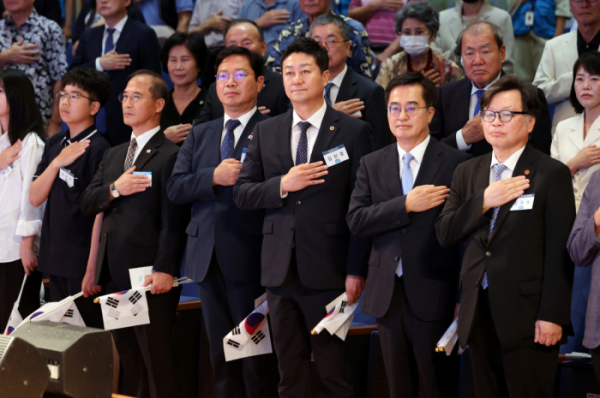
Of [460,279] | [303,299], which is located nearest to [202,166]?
[303,299]

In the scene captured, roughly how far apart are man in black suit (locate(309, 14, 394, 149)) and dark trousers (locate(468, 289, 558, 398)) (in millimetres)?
1520

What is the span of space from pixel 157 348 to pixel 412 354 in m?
1.42

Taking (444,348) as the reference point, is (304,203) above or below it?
above

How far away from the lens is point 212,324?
11.1 feet

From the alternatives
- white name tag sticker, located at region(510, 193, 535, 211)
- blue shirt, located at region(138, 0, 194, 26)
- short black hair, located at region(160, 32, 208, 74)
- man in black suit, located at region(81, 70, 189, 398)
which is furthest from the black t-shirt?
blue shirt, located at region(138, 0, 194, 26)

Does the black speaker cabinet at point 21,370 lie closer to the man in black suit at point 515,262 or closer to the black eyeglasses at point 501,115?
the man in black suit at point 515,262

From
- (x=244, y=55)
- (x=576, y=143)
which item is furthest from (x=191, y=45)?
(x=576, y=143)

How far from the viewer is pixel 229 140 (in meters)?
3.48

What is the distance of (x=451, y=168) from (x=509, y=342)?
79 centimetres

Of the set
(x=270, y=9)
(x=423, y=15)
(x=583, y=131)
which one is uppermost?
(x=270, y=9)

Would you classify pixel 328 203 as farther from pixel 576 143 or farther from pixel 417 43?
pixel 417 43

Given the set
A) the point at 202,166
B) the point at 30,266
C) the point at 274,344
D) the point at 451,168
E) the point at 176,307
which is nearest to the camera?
the point at 451,168

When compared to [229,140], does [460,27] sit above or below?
above

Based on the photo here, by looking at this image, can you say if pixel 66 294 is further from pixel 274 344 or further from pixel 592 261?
pixel 592 261
